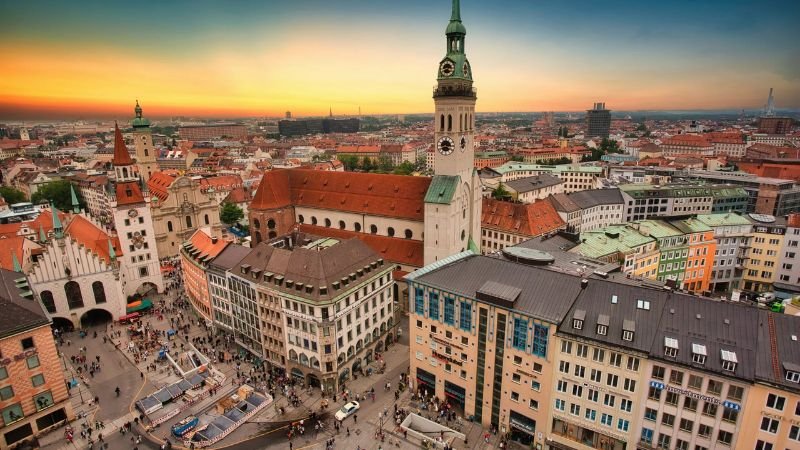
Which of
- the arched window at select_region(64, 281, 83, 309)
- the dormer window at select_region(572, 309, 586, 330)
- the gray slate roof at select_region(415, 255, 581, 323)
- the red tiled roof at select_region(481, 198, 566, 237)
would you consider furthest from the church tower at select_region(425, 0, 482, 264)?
the arched window at select_region(64, 281, 83, 309)

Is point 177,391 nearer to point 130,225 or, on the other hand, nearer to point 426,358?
point 426,358

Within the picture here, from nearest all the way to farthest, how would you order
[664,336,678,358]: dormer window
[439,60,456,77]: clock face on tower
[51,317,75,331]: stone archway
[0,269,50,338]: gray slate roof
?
[664,336,678,358]: dormer window, [0,269,50,338]: gray slate roof, [439,60,456,77]: clock face on tower, [51,317,75,331]: stone archway

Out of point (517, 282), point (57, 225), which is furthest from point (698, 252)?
point (57, 225)

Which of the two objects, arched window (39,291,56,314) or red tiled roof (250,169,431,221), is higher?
red tiled roof (250,169,431,221)

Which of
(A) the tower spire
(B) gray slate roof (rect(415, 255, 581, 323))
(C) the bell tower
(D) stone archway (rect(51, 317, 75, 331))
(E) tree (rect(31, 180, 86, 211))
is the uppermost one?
(A) the tower spire

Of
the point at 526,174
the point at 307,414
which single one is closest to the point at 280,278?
the point at 307,414

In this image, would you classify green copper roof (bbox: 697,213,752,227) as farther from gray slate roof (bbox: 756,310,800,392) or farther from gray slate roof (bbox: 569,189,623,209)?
gray slate roof (bbox: 756,310,800,392)

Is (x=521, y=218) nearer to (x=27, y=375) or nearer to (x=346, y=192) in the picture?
(x=346, y=192)
